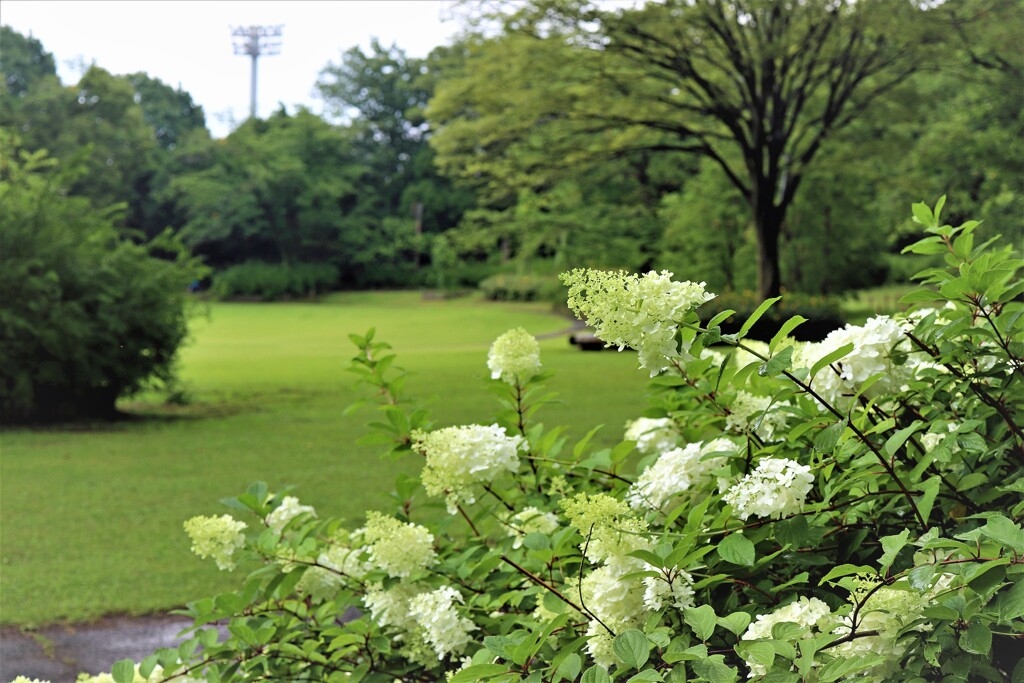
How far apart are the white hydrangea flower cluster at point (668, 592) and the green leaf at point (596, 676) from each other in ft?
0.64

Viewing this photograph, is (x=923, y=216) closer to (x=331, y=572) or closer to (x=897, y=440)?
(x=897, y=440)

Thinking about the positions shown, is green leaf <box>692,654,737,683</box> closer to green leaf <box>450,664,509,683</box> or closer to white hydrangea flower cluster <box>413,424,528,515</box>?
green leaf <box>450,664,509,683</box>

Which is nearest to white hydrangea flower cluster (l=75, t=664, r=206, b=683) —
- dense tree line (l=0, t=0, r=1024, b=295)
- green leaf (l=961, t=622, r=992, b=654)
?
green leaf (l=961, t=622, r=992, b=654)

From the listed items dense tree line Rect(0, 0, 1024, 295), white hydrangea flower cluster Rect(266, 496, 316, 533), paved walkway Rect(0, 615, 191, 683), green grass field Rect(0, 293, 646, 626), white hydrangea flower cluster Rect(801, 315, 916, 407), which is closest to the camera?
white hydrangea flower cluster Rect(801, 315, 916, 407)

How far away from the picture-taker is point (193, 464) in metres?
6.85

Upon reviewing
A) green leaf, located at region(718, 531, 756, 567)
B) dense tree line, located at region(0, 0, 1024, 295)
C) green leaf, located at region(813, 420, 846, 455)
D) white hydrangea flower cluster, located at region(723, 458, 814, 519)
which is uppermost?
dense tree line, located at region(0, 0, 1024, 295)

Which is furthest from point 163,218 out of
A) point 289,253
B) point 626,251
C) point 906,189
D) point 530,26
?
point 906,189

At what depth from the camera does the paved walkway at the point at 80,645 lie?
3185mm

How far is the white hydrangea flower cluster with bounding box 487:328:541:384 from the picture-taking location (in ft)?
5.33

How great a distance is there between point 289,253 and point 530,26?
50.6 ft

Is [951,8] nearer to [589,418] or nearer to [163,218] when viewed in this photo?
[589,418]

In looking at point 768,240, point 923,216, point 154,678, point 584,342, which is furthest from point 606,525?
point 768,240

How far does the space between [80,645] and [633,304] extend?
3137 millimetres

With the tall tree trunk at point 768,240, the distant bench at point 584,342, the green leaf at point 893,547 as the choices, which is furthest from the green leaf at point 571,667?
the tall tree trunk at point 768,240
